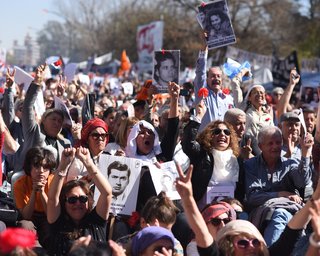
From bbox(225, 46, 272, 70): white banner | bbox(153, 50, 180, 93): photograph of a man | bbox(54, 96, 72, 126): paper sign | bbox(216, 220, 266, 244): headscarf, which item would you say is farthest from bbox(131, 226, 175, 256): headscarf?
bbox(225, 46, 272, 70): white banner

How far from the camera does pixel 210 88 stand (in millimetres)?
8609

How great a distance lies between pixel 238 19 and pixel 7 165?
45.1 metres

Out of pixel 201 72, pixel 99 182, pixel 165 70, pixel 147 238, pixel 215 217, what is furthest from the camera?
pixel 165 70

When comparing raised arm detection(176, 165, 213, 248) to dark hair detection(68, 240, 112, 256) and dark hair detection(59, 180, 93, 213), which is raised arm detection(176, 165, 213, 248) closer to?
dark hair detection(68, 240, 112, 256)

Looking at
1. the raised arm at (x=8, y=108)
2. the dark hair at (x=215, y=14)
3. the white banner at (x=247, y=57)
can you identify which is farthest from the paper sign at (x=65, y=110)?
the white banner at (x=247, y=57)

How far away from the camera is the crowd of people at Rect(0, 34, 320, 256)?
4.66m

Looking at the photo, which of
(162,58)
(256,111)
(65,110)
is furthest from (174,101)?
(162,58)

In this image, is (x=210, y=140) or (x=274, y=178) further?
(x=210, y=140)

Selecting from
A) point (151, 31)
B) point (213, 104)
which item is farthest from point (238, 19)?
point (213, 104)

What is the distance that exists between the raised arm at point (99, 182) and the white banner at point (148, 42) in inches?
1285

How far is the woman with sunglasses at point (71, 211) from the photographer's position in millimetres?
5355

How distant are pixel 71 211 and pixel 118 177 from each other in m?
0.79

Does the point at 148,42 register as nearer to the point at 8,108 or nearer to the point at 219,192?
the point at 8,108

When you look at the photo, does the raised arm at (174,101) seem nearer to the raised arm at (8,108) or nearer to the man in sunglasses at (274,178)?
the man in sunglasses at (274,178)
